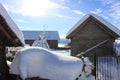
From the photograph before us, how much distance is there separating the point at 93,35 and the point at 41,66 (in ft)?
45.3

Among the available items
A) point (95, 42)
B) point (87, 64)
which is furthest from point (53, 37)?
point (87, 64)

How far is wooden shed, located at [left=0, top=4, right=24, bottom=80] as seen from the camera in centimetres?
860

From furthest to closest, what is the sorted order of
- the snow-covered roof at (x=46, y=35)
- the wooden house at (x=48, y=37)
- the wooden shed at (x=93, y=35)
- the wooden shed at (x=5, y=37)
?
the snow-covered roof at (x=46, y=35) < the wooden house at (x=48, y=37) < the wooden shed at (x=93, y=35) < the wooden shed at (x=5, y=37)

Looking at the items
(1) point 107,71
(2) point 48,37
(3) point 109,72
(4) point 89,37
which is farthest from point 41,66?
(2) point 48,37

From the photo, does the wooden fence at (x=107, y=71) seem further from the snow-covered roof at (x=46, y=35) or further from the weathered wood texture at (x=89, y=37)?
the snow-covered roof at (x=46, y=35)

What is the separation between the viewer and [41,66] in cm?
835

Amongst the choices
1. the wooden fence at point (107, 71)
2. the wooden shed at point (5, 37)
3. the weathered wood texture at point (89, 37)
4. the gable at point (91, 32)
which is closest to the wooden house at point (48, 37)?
the weathered wood texture at point (89, 37)

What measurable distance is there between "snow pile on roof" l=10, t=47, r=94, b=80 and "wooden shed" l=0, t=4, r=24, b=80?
0.87 meters

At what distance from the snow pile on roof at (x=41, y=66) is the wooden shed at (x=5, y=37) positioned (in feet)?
2.84

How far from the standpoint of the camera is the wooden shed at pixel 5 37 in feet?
28.2

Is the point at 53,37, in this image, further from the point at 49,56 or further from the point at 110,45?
the point at 49,56

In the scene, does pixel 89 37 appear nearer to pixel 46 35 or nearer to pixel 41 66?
pixel 41 66

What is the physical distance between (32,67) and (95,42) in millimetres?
14058

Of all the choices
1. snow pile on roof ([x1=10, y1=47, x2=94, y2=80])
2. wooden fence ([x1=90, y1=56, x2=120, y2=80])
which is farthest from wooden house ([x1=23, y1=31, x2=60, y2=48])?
snow pile on roof ([x1=10, y1=47, x2=94, y2=80])
